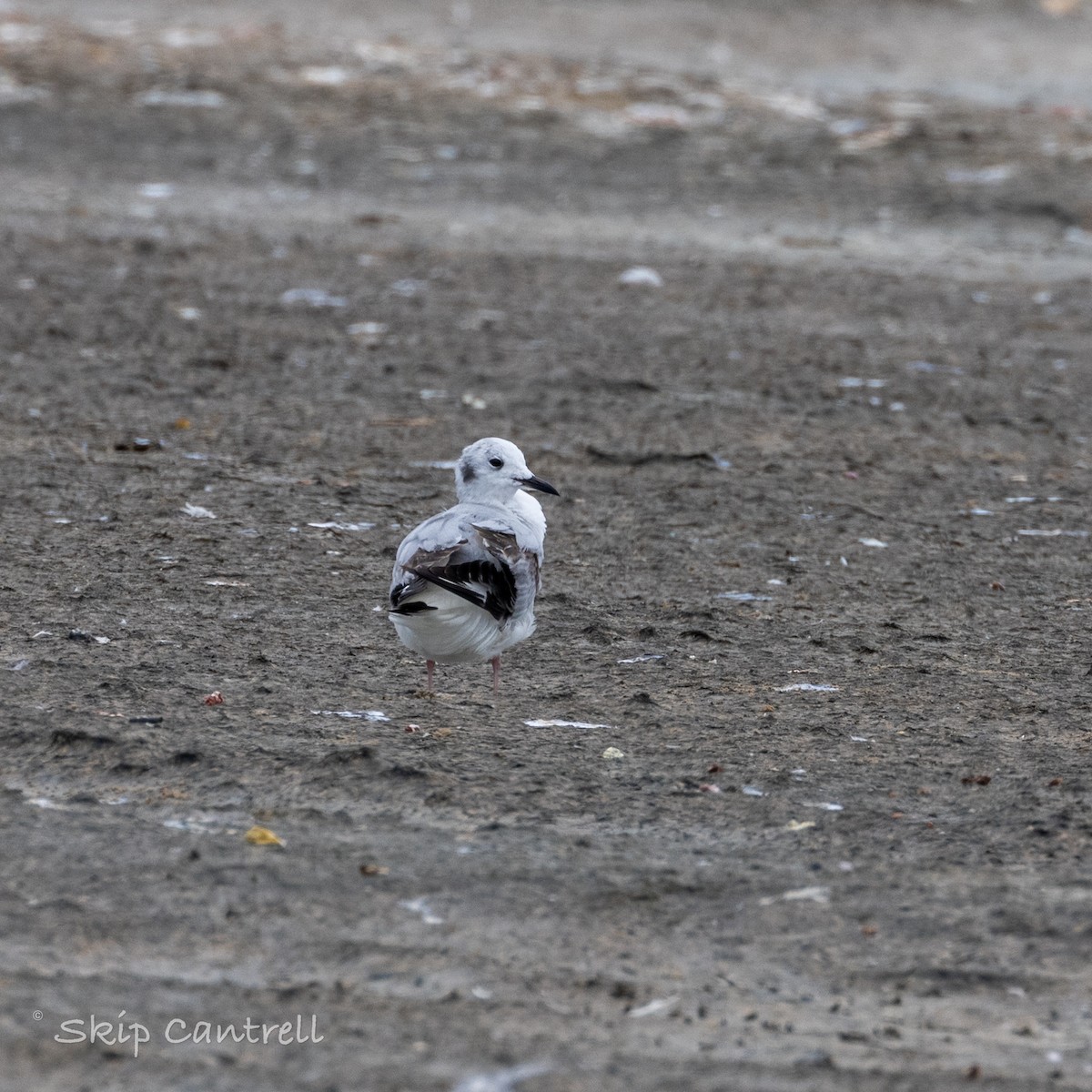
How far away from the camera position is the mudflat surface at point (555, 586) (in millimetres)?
3482

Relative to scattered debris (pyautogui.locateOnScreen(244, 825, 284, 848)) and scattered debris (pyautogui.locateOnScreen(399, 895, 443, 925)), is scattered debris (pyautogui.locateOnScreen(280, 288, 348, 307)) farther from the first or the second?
scattered debris (pyautogui.locateOnScreen(399, 895, 443, 925))

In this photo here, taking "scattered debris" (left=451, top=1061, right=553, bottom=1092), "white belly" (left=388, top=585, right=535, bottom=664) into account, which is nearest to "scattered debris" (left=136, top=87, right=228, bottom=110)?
"white belly" (left=388, top=585, right=535, bottom=664)

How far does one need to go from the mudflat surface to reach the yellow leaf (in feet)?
0.13

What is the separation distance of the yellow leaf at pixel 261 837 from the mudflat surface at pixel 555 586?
4cm

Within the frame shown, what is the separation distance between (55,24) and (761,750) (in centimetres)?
1256

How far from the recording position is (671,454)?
24.7 ft

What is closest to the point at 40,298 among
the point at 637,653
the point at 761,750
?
the point at 637,653

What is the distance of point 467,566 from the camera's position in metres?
4.74

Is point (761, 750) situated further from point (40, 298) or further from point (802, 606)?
point (40, 298)

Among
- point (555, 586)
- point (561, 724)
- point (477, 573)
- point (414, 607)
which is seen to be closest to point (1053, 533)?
point (555, 586)

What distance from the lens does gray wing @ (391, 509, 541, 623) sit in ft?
15.3

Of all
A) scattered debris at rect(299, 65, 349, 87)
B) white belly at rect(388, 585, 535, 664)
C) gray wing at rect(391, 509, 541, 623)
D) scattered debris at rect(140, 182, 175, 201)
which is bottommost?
white belly at rect(388, 585, 535, 664)

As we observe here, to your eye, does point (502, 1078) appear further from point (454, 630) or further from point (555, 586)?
point (555, 586)

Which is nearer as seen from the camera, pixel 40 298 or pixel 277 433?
pixel 277 433
